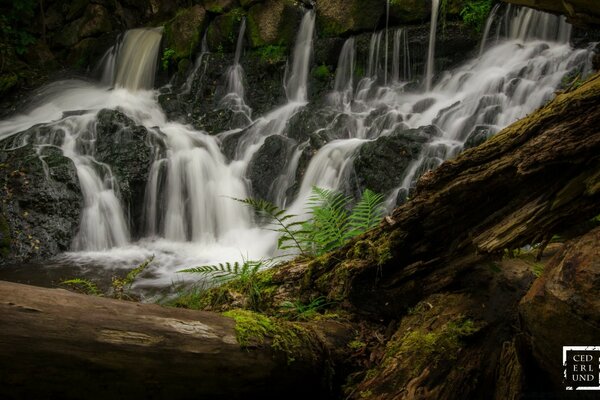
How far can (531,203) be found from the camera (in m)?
2.54

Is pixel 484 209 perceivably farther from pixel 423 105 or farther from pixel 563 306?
pixel 423 105

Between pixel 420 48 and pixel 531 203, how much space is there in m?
9.89

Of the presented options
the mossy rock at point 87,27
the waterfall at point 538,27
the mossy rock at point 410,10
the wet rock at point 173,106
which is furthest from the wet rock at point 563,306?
the mossy rock at point 87,27

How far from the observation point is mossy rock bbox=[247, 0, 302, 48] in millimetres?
13344

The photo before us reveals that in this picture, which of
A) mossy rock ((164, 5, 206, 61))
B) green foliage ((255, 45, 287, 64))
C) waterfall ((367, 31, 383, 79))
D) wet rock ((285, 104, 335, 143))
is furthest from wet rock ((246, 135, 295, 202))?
mossy rock ((164, 5, 206, 61))

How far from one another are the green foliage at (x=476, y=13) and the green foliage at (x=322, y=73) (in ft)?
11.1

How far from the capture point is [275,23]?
44.0ft

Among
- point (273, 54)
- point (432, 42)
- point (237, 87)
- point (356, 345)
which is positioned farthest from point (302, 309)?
point (273, 54)

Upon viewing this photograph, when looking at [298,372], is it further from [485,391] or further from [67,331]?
[67,331]

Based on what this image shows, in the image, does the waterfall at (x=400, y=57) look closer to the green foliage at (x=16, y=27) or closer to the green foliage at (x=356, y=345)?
the green foliage at (x=356, y=345)

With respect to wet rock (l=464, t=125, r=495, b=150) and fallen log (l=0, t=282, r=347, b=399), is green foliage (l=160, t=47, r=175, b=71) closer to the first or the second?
wet rock (l=464, t=125, r=495, b=150)

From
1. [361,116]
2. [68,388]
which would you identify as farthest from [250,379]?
[361,116]

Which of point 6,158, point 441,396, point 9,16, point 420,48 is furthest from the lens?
point 9,16

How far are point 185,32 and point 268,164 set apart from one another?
261 inches
